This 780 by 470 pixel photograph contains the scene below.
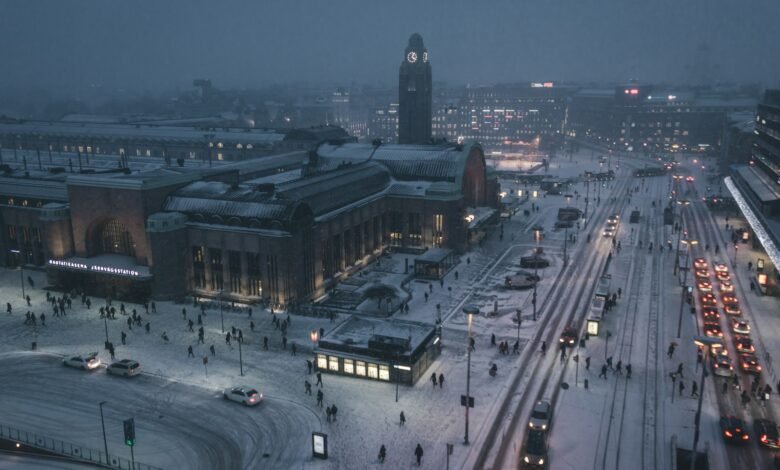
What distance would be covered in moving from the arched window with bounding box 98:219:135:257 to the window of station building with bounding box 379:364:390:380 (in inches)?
1616

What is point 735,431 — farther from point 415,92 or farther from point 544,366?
point 415,92

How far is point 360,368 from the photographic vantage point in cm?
5281

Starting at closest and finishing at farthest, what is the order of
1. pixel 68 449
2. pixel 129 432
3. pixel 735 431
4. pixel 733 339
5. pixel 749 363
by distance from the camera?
pixel 129 432 < pixel 735 431 < pixel 68 449 < pixel 749 363 < pixel 733 339

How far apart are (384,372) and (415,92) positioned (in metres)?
93.8

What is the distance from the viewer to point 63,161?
14512 cm

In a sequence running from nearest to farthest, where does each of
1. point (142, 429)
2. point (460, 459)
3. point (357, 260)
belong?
1. point (460, 459)
2. point (142, 429)
3. point (357, 260)

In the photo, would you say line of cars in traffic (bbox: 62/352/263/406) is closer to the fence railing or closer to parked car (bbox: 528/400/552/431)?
the fence railing

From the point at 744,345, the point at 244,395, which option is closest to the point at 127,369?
the point at 244,395

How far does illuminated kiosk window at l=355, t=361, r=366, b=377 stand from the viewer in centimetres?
5262

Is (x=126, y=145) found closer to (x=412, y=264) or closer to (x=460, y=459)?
(x=412, y=264)

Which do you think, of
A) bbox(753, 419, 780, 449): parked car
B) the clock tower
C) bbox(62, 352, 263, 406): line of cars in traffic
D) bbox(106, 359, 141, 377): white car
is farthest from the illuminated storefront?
the clock tower

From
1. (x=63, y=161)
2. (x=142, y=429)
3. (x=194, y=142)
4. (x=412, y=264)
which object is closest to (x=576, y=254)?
(x=412, y=264)

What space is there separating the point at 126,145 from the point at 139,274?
99289 mm

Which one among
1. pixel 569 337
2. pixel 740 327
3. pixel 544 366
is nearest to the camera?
pixel 544 366
